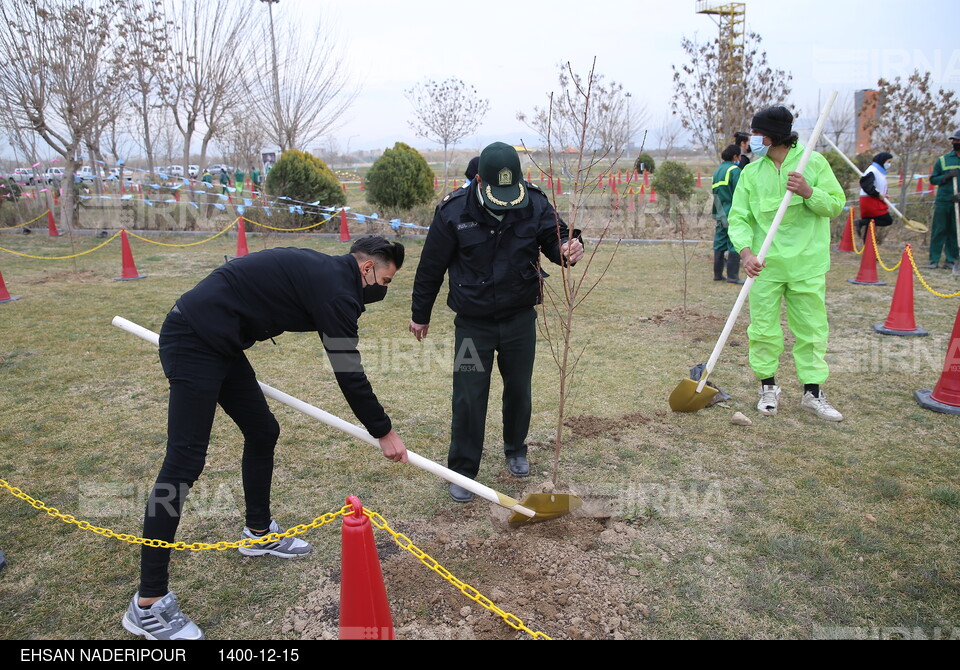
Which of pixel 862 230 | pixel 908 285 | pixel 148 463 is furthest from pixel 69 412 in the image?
pixel 862 230

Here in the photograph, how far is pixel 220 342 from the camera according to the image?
254cm

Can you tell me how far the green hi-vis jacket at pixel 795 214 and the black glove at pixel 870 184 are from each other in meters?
6.27

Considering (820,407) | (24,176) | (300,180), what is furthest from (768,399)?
(24,176)

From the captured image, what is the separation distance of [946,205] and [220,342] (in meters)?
10.4

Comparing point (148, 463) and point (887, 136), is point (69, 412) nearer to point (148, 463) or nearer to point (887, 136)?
point (148, 463)

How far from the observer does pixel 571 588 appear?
9.27 feet

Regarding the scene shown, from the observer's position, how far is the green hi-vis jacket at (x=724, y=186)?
27.8ft

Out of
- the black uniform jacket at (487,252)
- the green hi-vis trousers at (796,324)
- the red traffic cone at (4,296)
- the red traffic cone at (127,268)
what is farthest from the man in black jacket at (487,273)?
the red traffic cone at (127,268)

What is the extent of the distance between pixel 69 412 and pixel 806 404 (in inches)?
217

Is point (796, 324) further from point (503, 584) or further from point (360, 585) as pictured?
point (360, 585)

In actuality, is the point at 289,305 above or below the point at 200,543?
above

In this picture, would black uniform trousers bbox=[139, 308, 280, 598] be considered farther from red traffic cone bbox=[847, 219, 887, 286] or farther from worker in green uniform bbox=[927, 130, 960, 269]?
worker in green uniform bbox=[927, 130, 960, 269]

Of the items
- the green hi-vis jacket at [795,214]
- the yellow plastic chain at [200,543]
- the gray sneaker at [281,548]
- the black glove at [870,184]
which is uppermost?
the black glove at [870,184]

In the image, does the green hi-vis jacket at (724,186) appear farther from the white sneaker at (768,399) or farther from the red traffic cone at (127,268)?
the red traffic cone at (127,268)
